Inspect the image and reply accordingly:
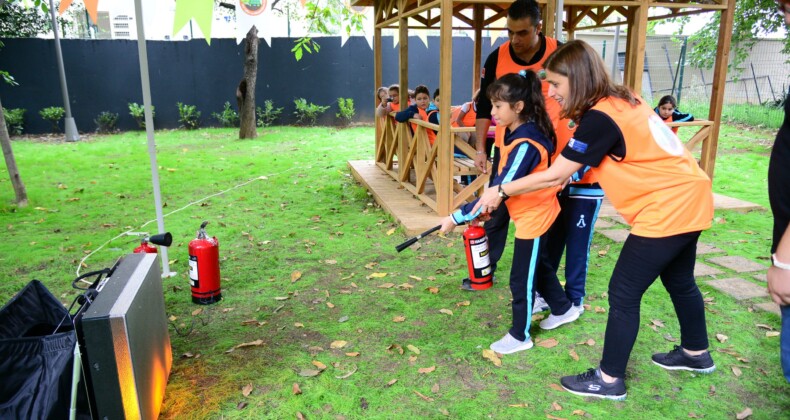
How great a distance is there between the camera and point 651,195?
2.22 metres

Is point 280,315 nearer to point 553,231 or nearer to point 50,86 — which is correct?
point 553,231

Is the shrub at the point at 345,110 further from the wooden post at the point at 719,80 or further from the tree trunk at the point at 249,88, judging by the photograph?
the wooden post at the point at 719,80

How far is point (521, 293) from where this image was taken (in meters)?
2.91

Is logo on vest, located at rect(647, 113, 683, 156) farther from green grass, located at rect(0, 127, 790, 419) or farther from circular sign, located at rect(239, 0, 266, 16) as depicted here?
circular sign, located at rect(239, 0, 266, 16)

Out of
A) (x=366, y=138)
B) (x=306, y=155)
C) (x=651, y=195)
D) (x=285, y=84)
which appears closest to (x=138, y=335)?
(x=651, y=195)

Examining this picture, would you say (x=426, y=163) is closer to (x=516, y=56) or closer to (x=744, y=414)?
(x=516, y=56)

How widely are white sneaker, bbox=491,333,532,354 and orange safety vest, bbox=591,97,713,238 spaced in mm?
1071

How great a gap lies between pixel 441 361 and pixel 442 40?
3179mm

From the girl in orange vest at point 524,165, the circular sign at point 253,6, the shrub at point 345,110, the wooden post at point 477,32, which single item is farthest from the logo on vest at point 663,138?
the shrub at point 345,110

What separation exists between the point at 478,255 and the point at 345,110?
519 inches

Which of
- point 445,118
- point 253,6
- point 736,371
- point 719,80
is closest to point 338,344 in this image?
point 736,371

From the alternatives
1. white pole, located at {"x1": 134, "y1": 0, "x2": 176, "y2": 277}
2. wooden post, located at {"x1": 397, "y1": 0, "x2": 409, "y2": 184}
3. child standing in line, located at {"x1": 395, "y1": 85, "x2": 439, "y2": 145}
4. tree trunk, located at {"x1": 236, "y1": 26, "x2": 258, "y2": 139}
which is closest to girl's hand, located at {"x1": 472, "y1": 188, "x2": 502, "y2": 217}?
white pole, located at {"x1": 134, "y1": 0, "x2": 176, "y2": 277}

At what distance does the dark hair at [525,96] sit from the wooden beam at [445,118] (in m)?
2.13

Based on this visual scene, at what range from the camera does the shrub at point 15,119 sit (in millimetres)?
13852
